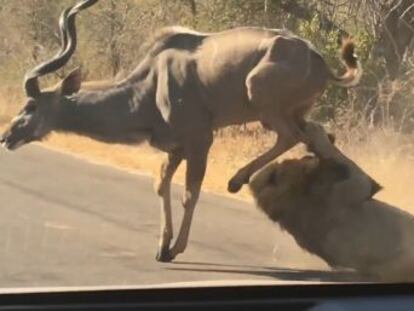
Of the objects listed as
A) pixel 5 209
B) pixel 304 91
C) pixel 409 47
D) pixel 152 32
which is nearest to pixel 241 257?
pixel 304 91

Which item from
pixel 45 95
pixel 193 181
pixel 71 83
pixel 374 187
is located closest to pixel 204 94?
pixel 193 181

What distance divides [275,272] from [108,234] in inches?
55.8

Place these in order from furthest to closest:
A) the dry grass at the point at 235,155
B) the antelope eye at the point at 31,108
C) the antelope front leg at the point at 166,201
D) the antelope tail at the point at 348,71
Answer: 1. the antelope tail at the point at 348,71
2. the dry grass at the point at 235,155
3. the antelope eye at the point at 31,108
4. the antelope front leg at the point at 166,201

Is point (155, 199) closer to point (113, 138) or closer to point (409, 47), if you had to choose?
point (113, 138)

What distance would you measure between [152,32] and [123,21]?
50 cm

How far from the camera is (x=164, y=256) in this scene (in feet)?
20.5

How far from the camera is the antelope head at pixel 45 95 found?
5789mm

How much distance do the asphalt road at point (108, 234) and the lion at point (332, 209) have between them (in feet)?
0.50

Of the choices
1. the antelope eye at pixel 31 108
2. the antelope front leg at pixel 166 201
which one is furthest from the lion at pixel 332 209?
the antelope eye at pixel 31 108

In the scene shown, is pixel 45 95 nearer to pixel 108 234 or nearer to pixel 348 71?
pixel 108 234

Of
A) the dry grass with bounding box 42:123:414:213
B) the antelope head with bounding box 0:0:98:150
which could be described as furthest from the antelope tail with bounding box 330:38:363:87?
the antelope head with bounding box 0:0:98:150

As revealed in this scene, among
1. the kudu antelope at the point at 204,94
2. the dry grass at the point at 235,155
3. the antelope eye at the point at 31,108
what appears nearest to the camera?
the antelope eye at the point at 31,108

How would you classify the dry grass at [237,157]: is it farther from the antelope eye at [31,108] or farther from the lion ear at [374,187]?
the antelope eye at [31,108]

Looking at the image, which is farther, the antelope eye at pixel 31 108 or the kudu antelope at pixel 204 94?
the kudu antelope at pixel 204 94
